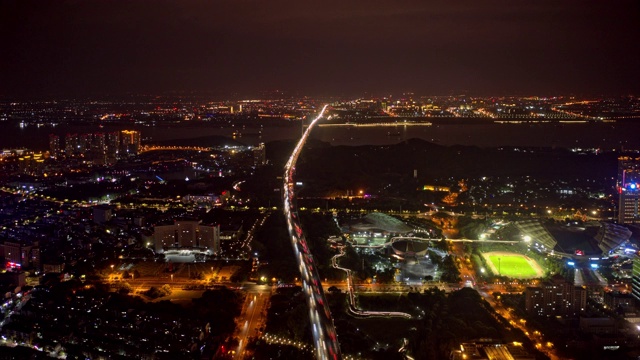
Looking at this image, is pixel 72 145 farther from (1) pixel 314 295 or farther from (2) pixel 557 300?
(2) pixel 557 300

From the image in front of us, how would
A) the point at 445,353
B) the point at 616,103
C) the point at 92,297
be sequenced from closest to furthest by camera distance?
the point at 445,353
the point at 92,297
the point at 616,103

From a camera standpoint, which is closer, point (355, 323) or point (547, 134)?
point (355, 323)

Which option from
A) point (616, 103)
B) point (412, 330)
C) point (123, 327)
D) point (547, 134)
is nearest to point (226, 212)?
point (123, 327)

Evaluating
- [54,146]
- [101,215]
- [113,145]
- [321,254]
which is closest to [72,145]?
[54,146]

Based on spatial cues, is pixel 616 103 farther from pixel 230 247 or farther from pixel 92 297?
pixel 92 297

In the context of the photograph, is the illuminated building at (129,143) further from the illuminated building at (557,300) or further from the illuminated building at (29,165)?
the illuminated building at (557,300)

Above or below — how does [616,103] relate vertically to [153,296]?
above
